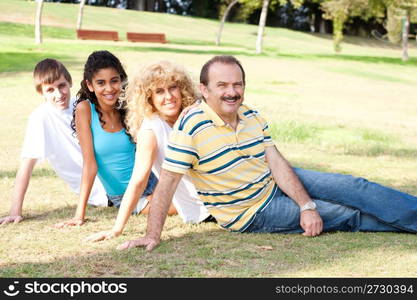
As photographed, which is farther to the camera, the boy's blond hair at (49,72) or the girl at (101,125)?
the boy's blond hair at (49,72)

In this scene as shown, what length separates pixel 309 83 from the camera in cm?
2445

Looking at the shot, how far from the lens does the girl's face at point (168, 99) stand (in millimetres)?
5270

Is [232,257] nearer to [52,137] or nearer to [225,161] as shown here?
[225,161]

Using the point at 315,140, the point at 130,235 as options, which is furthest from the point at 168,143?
the point at 315,140

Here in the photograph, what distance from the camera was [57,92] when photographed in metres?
6.19

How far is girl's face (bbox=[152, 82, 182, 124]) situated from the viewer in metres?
5.27

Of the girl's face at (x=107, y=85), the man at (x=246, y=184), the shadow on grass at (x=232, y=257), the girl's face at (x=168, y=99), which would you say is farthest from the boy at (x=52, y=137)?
the man at (x=246, y=184)

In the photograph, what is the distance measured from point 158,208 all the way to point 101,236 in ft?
1.90

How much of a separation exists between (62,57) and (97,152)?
20630 mm

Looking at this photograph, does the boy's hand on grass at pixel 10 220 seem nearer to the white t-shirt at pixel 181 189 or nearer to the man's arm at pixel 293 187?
the white t-shirt at pixel 181 189

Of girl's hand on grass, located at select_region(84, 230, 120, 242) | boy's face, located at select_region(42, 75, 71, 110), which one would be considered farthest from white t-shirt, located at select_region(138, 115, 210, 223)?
boy's face, located at select_region(42, 75, 71, 110)

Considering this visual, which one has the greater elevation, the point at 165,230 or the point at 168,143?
the point at 168,143

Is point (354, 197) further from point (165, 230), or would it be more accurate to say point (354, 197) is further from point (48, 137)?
point (48, 137)

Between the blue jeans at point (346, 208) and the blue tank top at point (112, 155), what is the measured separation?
4.27ft
